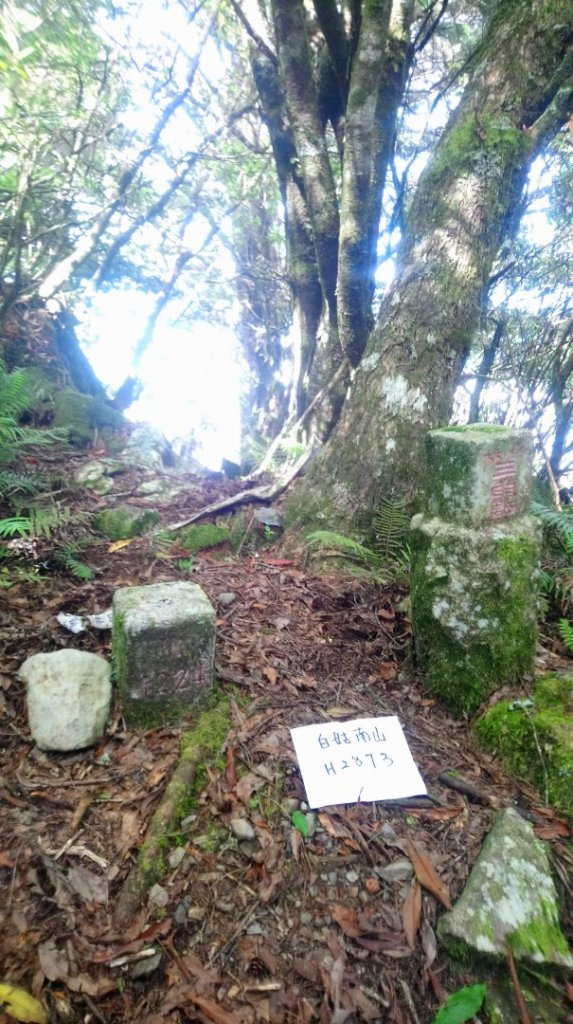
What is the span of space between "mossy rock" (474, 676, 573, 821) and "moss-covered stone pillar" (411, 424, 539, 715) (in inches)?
4.9

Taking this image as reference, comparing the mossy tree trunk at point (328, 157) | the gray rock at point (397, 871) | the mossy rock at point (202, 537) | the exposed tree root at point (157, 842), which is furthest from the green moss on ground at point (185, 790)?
the mossy tree trunk at point (328, 157)

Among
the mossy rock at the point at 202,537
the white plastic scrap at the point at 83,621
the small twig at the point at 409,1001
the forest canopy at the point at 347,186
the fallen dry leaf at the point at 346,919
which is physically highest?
the forest canopy at the point at 347,186

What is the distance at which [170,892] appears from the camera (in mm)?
1779

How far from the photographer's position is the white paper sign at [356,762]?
216 cm

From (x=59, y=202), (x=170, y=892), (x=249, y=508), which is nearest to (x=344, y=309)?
(x=249, y=508)

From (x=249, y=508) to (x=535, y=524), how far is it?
2699 mm

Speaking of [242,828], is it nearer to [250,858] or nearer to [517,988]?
[250,858]

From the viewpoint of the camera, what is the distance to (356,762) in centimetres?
229

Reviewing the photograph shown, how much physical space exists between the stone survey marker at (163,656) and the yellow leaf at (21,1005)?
100cm

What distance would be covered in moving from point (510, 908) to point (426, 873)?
0.28 m

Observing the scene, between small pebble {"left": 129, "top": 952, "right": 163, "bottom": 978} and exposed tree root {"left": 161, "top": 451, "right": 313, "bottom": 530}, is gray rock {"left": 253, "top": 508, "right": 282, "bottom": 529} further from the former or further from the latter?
small pebble {"left": 129, "top": 952, "right": 163, "bottom": 978}

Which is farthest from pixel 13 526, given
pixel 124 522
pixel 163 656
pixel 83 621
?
pixel 163 656

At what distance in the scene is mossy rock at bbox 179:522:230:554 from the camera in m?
4.34

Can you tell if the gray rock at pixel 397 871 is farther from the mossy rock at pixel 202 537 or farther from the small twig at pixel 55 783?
the mossy rock at pixel 202 537
